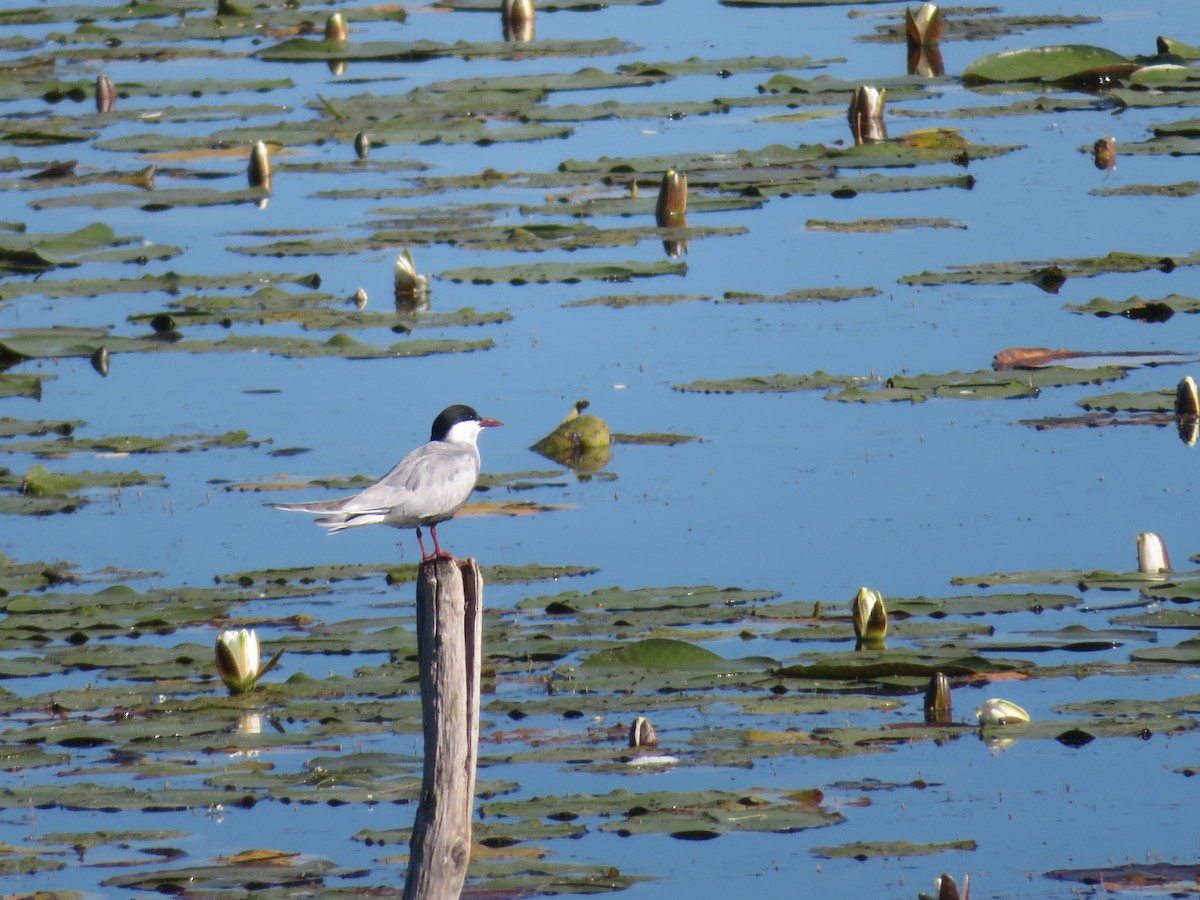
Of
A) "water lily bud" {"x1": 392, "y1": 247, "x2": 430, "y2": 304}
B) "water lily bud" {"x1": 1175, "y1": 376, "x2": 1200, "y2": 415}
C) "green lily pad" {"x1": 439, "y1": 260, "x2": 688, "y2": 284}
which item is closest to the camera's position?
"water lily bud" {"x1": 1175, "y1": 376, "x2": 1200, "y2": 415}

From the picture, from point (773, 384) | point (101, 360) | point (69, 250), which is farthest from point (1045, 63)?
point (101, 360)

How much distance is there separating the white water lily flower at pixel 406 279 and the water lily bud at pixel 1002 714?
6.99m

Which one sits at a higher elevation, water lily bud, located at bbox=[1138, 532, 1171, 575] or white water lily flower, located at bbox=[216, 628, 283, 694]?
water lily bud, located at bbox=[1138, 532, 1171, 575]

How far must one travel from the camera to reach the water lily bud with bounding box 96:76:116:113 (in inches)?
750

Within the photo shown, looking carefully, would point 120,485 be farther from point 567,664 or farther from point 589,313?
point 589,313

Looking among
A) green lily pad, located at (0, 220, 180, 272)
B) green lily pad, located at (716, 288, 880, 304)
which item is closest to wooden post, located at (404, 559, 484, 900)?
green lily pad, located at (716, 288, 880, 304)

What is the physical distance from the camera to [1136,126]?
16688 millimetres

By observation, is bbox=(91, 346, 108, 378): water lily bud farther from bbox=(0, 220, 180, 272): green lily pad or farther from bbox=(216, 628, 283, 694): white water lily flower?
bbox=(216, 628, 283, 694): white water lily flower

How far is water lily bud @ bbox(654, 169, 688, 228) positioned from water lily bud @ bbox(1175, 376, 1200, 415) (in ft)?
15.6

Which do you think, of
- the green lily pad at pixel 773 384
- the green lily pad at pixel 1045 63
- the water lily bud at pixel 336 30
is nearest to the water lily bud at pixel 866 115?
the green lily pad at pixel 1045 63

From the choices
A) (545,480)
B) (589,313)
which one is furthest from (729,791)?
(589,313)

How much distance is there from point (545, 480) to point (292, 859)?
4186 mm

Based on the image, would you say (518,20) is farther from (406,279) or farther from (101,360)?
(101,360)

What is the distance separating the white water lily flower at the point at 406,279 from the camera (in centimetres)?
1308
